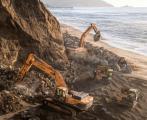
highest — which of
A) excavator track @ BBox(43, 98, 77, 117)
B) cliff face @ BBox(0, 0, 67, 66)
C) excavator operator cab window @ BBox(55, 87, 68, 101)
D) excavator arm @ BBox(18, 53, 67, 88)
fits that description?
cliff face @ BBox(0, 0, 67, 66)

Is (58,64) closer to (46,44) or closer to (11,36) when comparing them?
(46,44)

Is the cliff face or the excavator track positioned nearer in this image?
the excavator track

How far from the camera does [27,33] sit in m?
28.1

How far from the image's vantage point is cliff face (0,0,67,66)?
27.0 metres

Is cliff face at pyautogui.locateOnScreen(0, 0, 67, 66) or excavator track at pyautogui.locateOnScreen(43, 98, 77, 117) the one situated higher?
cliff face at pyautogui.locateOnScreen(0, 0, 67, 66)

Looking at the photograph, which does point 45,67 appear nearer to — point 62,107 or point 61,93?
point 61,93

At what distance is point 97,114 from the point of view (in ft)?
73.3

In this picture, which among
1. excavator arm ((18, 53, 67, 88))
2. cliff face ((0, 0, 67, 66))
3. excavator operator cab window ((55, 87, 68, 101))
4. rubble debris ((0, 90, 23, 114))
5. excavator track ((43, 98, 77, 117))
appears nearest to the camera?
excavator track ((43, 98, 77, 117))

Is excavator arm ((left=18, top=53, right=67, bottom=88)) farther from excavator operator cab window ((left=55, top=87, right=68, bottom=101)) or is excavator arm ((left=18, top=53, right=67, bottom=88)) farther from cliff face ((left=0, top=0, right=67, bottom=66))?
cliff face ((left=0, top=0, right=67, bottom=66))

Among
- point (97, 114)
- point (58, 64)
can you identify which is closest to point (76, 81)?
point (58, 64)

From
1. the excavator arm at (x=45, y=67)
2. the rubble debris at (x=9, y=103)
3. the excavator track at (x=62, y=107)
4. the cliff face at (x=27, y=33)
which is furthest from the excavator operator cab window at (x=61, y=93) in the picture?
the cliff face at (x=27, y=33)

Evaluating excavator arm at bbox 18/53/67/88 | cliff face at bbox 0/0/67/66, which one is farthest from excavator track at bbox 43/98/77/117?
cliff face at bbox 0/0/67/66

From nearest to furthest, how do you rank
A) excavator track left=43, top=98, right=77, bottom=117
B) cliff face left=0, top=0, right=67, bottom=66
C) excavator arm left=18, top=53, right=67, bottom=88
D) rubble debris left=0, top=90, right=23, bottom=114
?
excavator track left=43, top=98, right=77, bottom=117 < rubble debris left=0, top=90, right=23, bottom=114 < excavator arm left=18, top=53, right=67, bottom=88 < cliff face left=0, top=0, right=67, bottom=66

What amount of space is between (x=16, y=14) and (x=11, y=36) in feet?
6.64
